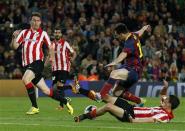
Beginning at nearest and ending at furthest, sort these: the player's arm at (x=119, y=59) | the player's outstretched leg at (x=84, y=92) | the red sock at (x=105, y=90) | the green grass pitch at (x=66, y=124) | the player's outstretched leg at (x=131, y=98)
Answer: the green grass pitch at (x=66, y=124) < the player's arm at (x=119, y=59) < the red sock at (x=105, y=90) < the player's outstretched leg at (x=131, y=98) < the player's outstretched leg at (x=84, y=92)

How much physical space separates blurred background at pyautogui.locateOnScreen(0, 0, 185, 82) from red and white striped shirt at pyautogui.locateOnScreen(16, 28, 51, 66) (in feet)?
34.7

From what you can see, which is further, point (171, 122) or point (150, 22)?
Answer: point (150, 22)

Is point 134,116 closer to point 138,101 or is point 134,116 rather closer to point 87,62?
point 138,101

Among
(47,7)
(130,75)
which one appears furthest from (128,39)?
(47,7)

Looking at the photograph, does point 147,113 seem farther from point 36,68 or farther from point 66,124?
point 36,68

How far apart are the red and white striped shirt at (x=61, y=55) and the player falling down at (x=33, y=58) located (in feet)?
9.78

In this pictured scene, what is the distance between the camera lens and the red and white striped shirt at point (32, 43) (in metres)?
18.3

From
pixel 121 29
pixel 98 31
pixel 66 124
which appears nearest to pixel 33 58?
pixel 121 29

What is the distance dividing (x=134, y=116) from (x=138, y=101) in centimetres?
319

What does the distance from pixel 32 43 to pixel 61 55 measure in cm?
336

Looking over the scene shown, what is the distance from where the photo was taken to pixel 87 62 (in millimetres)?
30141

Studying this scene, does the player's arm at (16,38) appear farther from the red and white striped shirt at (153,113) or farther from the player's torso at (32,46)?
the red and white striped shirt at (153,113)

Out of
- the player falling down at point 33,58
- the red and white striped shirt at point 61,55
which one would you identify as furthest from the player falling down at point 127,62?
the red and white striped shirt at point 61,55

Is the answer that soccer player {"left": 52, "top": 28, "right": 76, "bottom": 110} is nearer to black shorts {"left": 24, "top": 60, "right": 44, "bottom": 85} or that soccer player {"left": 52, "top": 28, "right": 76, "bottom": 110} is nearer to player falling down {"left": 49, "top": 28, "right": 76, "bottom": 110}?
player falling down {"left": 49, "top": 28, "right": 76, "bottom": 110}
